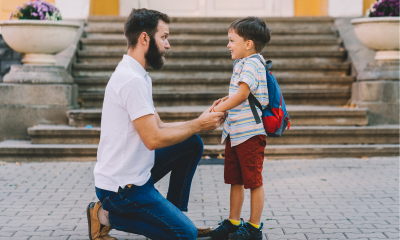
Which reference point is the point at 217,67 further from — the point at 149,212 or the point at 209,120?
the point at 149,212

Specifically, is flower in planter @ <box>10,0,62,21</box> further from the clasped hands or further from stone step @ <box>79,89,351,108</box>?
the clasped hands

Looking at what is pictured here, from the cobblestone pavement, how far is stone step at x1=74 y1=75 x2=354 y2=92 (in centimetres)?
212

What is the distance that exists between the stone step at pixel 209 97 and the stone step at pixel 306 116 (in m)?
0.72

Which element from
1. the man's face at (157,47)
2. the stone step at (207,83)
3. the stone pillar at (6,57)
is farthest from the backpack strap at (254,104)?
the stone pillar at (6,57)

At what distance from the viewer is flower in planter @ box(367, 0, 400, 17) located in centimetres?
681

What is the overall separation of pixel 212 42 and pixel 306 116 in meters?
2.73

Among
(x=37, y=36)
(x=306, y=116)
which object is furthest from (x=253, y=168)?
(x=37, y=36)

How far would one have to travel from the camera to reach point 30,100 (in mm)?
6434

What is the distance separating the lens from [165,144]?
2.83 meters

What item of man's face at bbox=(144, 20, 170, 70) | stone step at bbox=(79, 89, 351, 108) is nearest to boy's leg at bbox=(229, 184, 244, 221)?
man's face at bbox=(144, 20, 170, 70)

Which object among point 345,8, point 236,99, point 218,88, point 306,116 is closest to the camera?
point 236,99

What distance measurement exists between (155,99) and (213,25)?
268cm

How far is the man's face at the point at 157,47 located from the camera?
2908mm

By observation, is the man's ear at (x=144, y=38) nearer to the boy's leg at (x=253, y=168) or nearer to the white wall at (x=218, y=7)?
the boy's leg at (x=253, y=168)
